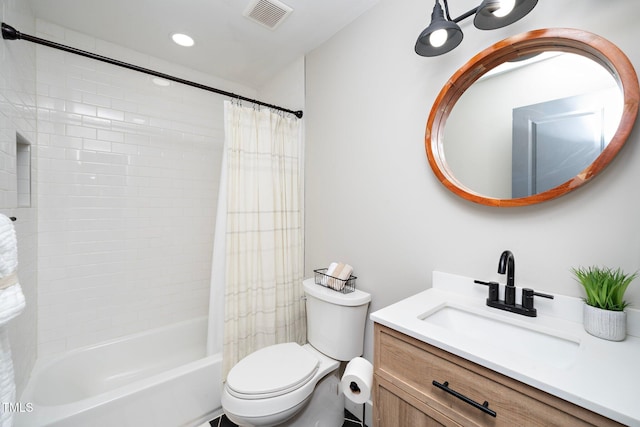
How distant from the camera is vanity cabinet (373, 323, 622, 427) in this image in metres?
0.60

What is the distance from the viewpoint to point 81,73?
6.05 ft

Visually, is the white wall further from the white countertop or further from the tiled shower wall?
the tiled shower wall

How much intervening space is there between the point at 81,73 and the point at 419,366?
8.76 ft

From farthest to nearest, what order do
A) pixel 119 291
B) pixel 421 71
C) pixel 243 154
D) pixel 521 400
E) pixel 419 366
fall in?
pixel 119 291
pixel 243 154
pixel 421 71
pixel 419 366
pixel 521 400

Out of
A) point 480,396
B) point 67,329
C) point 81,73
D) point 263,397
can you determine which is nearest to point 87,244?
point 67,329

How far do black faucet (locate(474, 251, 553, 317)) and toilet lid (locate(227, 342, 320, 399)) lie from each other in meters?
0.91

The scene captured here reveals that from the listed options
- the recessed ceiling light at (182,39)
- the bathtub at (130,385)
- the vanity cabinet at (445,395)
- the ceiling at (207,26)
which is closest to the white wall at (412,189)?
the ceiling at (207,26)

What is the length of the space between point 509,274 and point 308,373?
1.01 metres

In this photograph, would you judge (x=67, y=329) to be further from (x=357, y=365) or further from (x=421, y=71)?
(x=421, y=71)

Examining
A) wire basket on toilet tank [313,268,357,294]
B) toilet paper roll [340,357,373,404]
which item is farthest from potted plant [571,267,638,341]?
wire basket on toilet tank [313,268,357,294]

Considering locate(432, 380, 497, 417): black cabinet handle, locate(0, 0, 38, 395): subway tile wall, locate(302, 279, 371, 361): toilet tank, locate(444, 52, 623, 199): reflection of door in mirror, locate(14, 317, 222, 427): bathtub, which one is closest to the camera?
locate(432, 380, 497, 417): black cabinet handle

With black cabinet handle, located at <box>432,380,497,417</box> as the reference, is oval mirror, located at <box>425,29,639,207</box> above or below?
above

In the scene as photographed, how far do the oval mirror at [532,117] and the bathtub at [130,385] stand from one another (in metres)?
1.83

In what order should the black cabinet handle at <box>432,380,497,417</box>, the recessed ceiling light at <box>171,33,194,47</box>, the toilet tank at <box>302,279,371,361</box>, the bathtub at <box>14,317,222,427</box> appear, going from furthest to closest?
the recessed ceiling light at <box>171,33,194,47</box> → the toilet tank at <box>302,279,371,361</box> → the bathtub at <box>14,317,222,427</box> → the black cabinet handle at <box>432,380,497,417</box>
